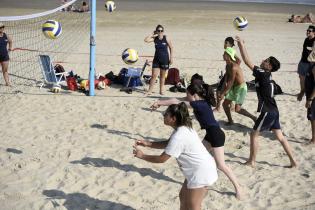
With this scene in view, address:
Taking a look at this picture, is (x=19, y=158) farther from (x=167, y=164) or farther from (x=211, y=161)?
(x=211, y=161)

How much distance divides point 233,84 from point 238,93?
0.18 m

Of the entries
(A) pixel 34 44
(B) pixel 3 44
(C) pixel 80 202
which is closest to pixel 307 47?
(C) pixel 80 202

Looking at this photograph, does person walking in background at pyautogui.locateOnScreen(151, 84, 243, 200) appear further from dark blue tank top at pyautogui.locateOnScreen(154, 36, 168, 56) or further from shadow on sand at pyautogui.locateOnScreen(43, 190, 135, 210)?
dark blue tank top at pyautogui.locateOnScreen(154, 36, 168, 56)

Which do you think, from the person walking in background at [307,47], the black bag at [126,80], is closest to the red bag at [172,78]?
the black bag at [126,80]

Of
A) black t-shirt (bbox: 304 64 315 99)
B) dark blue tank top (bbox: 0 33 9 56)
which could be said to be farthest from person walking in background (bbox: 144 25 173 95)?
black t-shirt (bbox: 304 64 315 99)

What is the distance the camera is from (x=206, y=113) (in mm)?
4758

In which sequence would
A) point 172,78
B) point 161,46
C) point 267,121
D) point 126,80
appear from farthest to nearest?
point 172,78
point 126,80
point 161,46
point 267,121

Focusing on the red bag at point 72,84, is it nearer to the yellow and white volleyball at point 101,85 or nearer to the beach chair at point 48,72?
the beach chair at point 48,72

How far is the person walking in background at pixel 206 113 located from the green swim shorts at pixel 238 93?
7.10 feet

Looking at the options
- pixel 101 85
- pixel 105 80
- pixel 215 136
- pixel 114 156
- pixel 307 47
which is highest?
pixel 307 47

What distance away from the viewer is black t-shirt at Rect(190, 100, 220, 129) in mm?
4640

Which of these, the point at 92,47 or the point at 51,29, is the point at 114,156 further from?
the point at 51,29

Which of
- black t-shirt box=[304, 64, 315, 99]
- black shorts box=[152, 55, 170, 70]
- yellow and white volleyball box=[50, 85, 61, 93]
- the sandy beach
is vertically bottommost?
the sandy beach

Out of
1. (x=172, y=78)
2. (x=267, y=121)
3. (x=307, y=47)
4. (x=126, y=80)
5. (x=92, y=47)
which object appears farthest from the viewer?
(x=172, y=78)
